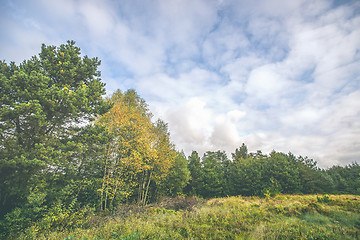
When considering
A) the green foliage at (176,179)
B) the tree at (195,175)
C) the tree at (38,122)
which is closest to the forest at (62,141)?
the tree at (38,122)

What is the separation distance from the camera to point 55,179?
9953 millimetres

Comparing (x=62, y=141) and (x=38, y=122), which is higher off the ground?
(x=38, y=122)

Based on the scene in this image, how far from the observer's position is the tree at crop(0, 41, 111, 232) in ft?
27.9

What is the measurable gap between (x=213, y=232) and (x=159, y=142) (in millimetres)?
13576

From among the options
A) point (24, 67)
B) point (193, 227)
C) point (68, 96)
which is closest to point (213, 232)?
point (193, 227)

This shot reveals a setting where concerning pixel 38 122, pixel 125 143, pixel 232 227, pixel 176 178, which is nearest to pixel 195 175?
pixel 176 178

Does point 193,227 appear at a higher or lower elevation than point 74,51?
lower

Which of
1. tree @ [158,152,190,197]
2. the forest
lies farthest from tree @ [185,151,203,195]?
the forest

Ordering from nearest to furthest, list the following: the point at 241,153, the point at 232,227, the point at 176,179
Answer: the point at 232,227, the point at 176,179, the point at 241,153

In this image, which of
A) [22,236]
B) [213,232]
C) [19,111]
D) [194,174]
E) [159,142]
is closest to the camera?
[213,232]

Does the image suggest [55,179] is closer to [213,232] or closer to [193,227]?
[193,227]

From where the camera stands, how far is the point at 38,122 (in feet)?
29.1

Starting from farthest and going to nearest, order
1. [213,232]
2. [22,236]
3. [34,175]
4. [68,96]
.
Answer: [68,96], [34,175], [22,236], [213,232]

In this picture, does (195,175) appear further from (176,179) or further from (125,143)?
(125,143)
